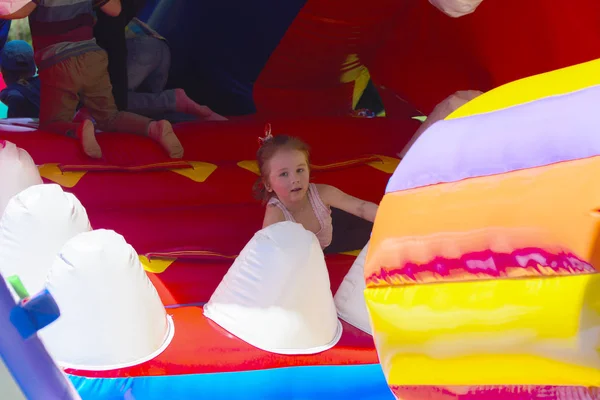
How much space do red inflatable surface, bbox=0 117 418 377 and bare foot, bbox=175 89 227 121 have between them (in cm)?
24

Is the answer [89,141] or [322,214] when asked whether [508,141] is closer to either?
[322,214]

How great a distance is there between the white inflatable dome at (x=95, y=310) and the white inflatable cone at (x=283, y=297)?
0.56 feet

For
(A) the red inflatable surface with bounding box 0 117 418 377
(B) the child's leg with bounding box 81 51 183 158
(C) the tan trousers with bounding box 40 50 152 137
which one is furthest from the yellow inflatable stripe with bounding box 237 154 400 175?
(C) the tan trousers with bounding box 40 50 152 137

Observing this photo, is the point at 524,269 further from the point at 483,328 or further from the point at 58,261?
the point at 58,261

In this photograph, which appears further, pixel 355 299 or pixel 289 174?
pixel 289 174

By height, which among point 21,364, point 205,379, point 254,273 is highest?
point 21,364

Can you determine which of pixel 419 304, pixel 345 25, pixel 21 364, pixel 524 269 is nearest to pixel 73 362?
pixel 21 364

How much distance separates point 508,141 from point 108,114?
1.66 meters

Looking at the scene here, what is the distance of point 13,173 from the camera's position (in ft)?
5.28

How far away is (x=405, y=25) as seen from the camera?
2.31m

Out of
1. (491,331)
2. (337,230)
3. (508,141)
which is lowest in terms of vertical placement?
(337,230)

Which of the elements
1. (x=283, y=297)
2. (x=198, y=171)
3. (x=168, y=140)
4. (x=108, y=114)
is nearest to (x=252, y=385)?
(x=283, y=297)

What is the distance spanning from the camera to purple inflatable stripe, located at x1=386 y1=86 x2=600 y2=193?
75 centimetres

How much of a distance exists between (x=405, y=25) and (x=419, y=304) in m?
1.66
